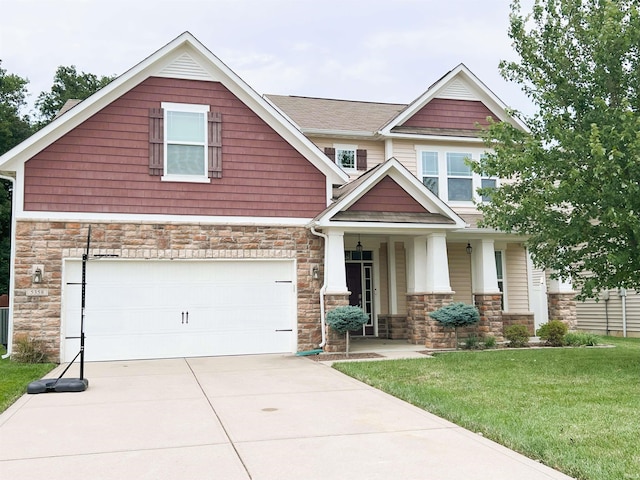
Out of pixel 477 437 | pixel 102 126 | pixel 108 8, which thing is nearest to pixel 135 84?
pixel 102 126

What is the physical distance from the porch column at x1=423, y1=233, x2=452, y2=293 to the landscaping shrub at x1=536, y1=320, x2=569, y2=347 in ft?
9.58

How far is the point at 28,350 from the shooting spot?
1246 cm

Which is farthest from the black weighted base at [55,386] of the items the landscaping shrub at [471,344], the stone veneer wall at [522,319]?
the stone veneer wall at [522,319]

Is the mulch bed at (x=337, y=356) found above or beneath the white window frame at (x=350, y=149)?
beneath

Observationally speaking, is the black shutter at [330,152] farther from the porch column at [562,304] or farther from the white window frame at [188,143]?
the porch column at [562,304]

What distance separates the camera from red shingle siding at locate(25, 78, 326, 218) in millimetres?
13078

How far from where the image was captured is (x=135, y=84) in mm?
13633

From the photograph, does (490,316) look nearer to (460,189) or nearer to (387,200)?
(460,189)

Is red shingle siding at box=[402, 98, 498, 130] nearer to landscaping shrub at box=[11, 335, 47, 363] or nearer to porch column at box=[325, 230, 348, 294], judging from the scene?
porch column at box=[325, 230, 348, 294]

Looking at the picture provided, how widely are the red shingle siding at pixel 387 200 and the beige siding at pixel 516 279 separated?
5.17 m

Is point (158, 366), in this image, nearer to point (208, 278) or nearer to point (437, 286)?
point (208, 278)

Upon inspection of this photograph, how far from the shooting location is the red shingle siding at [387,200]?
14.2 metres

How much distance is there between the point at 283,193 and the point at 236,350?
374 cm

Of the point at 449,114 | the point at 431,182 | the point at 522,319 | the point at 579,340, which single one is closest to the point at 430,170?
the point at 431,182
